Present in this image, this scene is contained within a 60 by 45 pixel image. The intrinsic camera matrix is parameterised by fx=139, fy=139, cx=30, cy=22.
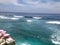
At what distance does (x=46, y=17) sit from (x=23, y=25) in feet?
1.74

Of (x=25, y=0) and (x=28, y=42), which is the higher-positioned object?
(x=25, y=0)

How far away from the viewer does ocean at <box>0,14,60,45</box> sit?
3.00 m

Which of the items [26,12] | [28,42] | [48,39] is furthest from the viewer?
[28,42]

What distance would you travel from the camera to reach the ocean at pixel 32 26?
300cm

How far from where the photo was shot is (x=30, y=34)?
3074 millimetres

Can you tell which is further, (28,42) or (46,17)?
(28,42)

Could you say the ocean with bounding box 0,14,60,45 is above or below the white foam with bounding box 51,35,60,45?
above

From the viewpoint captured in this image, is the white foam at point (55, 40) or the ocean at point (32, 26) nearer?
the ocean at point (32, 26)

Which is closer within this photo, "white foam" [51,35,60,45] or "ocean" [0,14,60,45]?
"ocean" [0,14,60,45]

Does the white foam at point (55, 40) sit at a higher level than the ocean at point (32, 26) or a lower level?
lower

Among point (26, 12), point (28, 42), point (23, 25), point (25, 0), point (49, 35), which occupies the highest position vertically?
point (25, 0)

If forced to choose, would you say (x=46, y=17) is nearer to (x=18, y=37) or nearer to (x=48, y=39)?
(x=48, y=39)

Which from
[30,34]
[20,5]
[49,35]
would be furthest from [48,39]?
[20,5]

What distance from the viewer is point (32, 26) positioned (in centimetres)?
304
